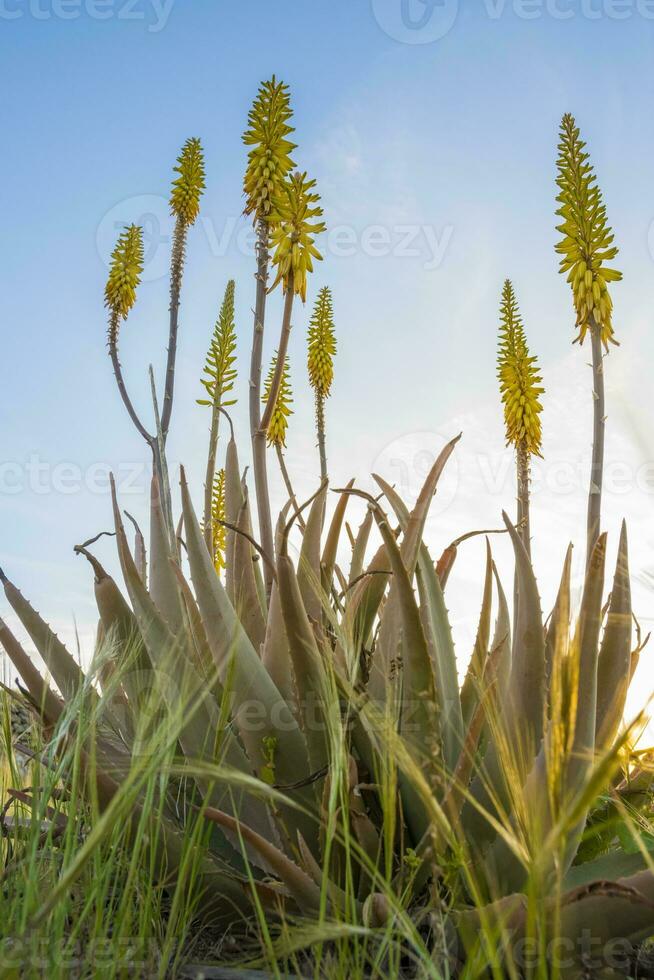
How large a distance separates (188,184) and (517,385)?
128 inches

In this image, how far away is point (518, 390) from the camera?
518 cm

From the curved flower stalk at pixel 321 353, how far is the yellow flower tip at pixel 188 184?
136 centimetres

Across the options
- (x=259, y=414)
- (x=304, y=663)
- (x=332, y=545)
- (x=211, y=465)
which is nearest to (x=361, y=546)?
(x=332, y=545)

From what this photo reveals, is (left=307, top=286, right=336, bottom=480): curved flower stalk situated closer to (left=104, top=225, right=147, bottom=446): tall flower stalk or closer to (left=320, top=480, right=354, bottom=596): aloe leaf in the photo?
(left=104, top=225, right=147, bottom=446): tall flower stalk

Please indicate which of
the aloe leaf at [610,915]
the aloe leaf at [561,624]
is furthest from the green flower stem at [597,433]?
the aloe leaf at [610,915]

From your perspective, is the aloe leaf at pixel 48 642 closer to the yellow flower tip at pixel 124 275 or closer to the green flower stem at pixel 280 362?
the green flower stem at pixel 280 362

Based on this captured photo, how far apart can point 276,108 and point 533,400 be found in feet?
8.34

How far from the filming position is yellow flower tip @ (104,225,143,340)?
6.47 m

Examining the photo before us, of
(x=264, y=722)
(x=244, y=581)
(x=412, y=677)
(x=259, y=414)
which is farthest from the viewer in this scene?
(x=259, y=414)

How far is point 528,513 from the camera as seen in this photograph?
14.4 feet

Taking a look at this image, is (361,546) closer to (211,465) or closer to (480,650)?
(480,650)

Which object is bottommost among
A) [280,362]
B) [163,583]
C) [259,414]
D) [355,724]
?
[355,724]

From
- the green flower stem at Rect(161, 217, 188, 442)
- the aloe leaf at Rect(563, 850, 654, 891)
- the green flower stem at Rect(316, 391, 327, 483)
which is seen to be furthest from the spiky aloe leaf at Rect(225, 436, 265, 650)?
the green flower stem at Rect(316, 391, 327, 483)

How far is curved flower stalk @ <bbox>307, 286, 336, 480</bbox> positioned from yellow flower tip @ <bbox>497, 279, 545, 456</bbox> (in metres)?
1.41
